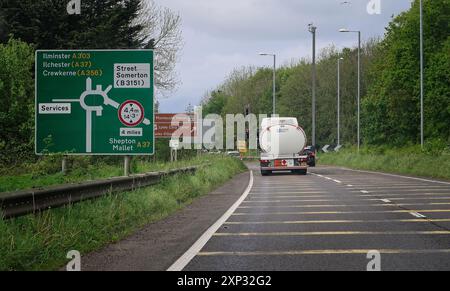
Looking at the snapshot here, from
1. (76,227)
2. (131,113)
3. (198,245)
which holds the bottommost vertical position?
(198,245)

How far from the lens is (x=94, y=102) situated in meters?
16.6

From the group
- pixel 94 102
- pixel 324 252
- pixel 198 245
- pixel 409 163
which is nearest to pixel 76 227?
pixel 198 245

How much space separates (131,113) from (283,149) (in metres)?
17.2

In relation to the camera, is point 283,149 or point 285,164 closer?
point 283,149

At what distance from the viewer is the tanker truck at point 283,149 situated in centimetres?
3325

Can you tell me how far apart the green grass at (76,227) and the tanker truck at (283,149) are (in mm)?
17146

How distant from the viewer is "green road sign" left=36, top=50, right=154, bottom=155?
649 inches

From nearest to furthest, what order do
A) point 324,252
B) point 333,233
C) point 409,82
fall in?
point 324,252, point 333,233, point 409,82

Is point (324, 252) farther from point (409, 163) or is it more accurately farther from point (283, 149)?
point (409, 163)

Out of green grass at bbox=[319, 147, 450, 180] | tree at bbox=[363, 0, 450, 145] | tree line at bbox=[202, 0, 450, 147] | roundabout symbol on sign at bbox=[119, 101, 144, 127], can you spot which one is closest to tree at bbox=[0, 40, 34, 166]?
roundabout symbol on sign at bbox=[119, 101, 144, 127]

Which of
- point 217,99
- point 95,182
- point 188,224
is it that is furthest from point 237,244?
point 217,99

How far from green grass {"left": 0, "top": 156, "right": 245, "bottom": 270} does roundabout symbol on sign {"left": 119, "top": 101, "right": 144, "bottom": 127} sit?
5.95 feet

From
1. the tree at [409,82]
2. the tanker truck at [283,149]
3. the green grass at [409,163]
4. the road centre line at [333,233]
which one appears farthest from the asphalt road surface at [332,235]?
the tree at [409,82]
